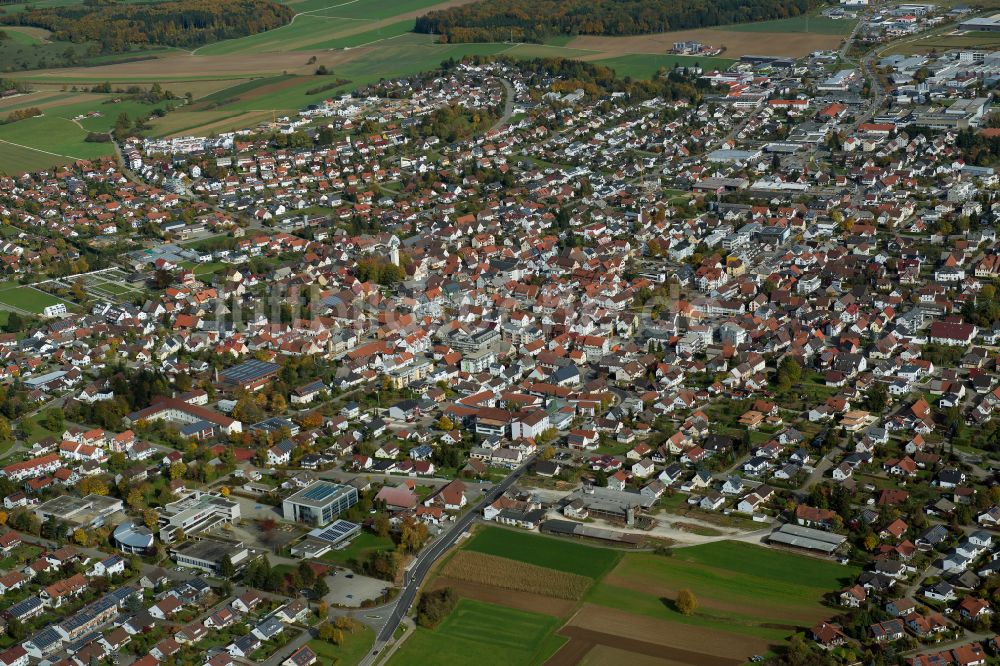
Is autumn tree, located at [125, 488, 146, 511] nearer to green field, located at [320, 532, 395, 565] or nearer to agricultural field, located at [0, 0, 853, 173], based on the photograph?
green field, located at [320, 532, 395, 565]

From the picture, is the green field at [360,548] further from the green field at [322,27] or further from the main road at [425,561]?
the green field at [322,27]

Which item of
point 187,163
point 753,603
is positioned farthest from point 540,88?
point 753,603

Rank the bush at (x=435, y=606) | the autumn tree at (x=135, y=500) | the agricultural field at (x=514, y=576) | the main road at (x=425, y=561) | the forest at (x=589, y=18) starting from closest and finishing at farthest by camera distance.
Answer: the main road at (x=425, y=561), the bush at (x=435, y=606), the agricultural field at (x=514, y=576), the autumn tree at (x=135, y=500), the forest at (x=589, y=18)

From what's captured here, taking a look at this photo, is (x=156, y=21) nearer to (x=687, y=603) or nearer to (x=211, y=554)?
(x=211, y=554)

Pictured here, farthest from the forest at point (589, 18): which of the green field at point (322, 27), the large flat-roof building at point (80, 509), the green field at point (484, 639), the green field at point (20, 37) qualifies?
the green field at point (484, 639)

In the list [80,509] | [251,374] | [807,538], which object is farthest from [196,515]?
[807,538]

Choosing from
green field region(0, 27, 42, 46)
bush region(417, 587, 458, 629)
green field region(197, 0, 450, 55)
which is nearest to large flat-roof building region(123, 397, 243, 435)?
bush region(417, 587, 458, 629)
